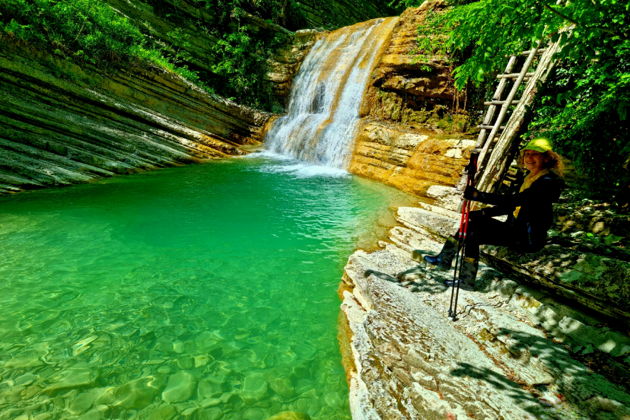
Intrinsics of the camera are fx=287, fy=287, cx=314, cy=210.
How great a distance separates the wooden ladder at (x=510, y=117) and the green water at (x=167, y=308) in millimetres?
3413

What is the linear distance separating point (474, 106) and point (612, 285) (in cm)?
1141

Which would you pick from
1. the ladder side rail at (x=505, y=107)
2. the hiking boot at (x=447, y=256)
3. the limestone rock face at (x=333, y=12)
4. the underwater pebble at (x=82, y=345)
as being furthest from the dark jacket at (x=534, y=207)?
the limestone rock face at (x=333, y=12)

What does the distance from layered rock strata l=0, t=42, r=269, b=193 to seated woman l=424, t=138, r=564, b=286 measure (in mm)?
10751

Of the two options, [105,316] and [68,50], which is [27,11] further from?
[105,316]

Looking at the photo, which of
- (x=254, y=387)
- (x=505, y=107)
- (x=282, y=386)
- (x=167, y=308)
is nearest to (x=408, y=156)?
(x=505, y=107)

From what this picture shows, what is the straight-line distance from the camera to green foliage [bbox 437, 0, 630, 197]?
2.85 meters

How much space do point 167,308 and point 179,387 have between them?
52.7 inches

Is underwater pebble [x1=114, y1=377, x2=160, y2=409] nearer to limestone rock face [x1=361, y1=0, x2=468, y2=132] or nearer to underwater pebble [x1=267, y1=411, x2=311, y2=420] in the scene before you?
underwater pebble [x1=267, y1=411, x2=311, y2=420]

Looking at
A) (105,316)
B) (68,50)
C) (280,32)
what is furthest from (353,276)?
(280,32)

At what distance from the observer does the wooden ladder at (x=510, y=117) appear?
6.93 metres

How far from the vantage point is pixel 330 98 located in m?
17.0

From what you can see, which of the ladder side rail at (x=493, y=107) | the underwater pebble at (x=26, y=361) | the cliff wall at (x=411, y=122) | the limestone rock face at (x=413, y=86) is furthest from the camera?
the limestone rock face at (x=413, y=86)

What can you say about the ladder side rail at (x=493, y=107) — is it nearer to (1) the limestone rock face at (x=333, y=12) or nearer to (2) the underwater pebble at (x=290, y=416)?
(2) the underwater pebble at (x=290, y=416)

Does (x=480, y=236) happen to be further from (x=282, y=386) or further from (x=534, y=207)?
(x=282, y=386)
